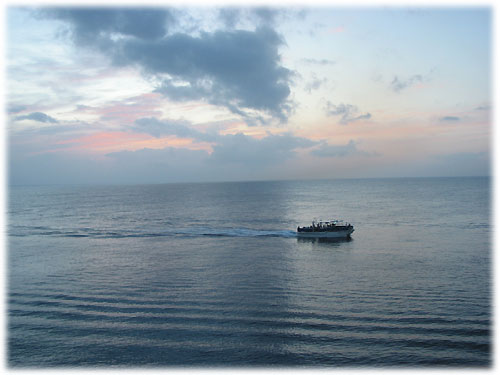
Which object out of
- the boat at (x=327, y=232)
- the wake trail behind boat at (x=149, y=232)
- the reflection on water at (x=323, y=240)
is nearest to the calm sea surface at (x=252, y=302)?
the reflection on water at (x=323, y=240)

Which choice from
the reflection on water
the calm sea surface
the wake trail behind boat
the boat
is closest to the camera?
the calm sea surface

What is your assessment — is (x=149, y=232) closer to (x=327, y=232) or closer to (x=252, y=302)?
(x=327, y=232)

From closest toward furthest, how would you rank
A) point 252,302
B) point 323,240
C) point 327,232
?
point 252,302 < point 323,240 < point 327,232

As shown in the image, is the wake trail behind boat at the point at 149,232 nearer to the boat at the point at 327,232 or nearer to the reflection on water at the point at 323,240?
the boat at the point at 327,232

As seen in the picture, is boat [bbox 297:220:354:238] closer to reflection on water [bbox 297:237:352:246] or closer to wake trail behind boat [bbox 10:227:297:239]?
reflection on water [bbox 297:237:352:246]

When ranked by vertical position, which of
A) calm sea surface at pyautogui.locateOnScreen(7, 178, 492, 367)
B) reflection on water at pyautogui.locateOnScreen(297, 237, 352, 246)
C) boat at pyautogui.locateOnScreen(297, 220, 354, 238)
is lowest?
calm sea surface at pyautogui.locateOnScreen(7, 178, 492, 367)

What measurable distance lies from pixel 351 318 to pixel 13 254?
2668 inches

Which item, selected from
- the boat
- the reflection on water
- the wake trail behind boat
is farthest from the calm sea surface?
the wake trail behind boat

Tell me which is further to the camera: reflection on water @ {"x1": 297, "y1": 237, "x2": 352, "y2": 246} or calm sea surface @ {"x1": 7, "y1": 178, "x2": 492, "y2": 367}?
reflection on water @ {"x1": 297, "y1": 237, "x2": 352, "y2": 246}

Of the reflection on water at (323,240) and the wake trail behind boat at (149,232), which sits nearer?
the reflection on water at (323,240)

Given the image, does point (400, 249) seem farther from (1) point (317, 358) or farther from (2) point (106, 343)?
(2) point (106, 343)

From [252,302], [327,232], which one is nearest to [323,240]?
[327,232]

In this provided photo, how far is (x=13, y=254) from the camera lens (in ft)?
222

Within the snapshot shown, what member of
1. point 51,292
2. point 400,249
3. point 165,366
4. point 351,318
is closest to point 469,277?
point 400,249
